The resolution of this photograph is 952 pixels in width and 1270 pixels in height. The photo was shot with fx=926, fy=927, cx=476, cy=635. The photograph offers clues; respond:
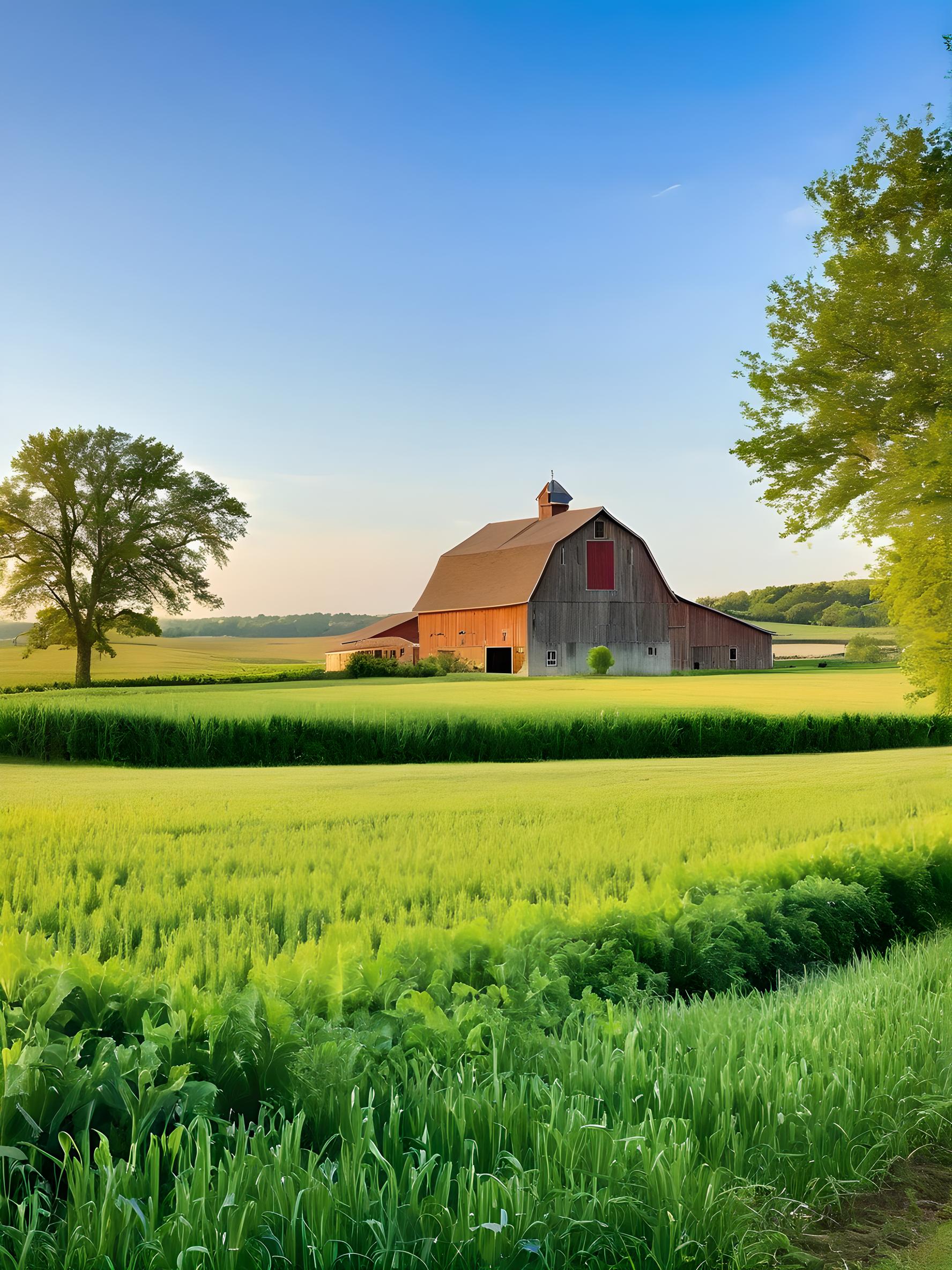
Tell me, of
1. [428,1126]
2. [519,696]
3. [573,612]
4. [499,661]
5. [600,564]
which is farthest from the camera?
[499,661]

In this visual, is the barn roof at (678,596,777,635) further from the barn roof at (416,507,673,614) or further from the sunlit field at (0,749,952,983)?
the sunlit field at (0,749,952,983)

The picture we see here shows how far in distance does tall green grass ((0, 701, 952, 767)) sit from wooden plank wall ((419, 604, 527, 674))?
24961 mm

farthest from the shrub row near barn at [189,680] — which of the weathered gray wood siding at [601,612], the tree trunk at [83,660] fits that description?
the weathered gray wood siding at [601,612]

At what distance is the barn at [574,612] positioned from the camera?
4506 cm

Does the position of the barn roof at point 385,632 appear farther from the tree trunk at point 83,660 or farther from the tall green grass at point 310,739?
the tall green grass at point 310,739

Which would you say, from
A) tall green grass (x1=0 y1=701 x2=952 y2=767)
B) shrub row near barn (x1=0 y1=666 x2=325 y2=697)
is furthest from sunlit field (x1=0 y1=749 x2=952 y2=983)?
shrub row near barn (x1=0 y1=666 x2=325 y2=697)

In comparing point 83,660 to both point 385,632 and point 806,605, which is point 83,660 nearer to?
point 385,632

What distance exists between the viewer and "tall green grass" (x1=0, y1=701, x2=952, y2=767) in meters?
18.2

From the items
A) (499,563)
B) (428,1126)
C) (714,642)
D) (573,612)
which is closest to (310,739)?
(428,1126)

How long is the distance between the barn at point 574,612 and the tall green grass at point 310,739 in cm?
2445

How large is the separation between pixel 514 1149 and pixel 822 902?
4.51m

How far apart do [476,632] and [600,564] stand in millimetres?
7294

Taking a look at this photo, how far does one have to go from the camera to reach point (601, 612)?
46.2 m

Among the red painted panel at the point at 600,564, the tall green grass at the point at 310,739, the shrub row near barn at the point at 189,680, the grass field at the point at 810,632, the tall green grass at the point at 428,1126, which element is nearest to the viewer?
the tall green grass at the point at 428,1126
